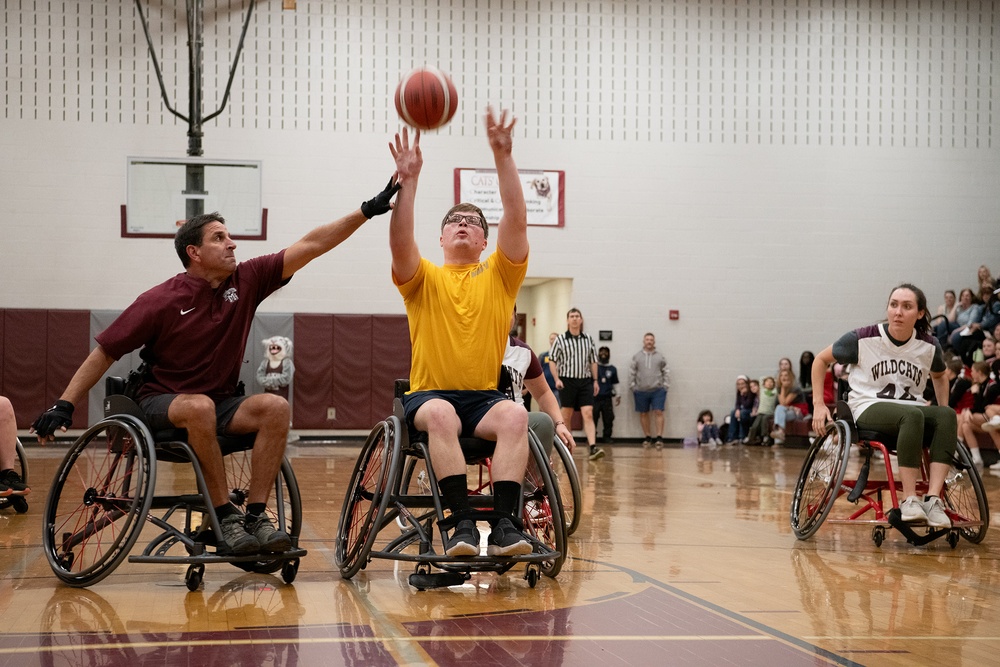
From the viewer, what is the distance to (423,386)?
369 cm

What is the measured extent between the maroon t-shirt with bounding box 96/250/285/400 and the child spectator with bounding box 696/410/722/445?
11021 millimetres

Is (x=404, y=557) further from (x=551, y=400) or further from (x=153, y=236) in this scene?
(x=153, y=236)

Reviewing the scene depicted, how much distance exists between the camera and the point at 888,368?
4867 mm

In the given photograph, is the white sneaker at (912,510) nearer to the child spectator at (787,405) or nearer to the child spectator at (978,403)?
the child spectator at (978,403)

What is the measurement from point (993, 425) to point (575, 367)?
3.81 metres

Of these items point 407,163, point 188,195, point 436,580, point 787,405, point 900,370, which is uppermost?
point 188,195

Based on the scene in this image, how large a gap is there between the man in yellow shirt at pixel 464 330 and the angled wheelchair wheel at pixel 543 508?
7 centimetres

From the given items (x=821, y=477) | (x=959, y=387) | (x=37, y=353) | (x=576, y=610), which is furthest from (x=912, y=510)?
(x=37, y=353)

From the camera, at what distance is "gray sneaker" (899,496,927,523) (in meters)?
4.56

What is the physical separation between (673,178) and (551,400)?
9.97 meters

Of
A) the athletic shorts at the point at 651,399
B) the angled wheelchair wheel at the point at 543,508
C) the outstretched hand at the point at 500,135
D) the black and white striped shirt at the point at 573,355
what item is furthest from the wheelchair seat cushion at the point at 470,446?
the athletic shorts at the point at 651,399

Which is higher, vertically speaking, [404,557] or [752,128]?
[752,128]

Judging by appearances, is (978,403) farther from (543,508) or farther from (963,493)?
(543,508)

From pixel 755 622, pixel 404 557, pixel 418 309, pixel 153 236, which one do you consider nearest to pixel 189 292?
pixel 418 309
